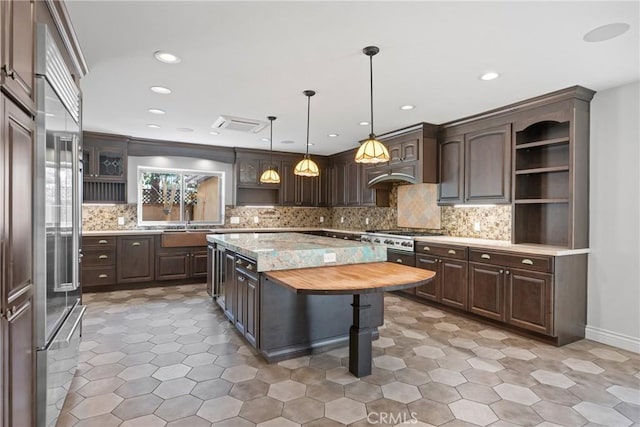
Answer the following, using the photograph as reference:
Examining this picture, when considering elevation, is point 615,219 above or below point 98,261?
above

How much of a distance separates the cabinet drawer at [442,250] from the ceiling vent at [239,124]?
2.65 meters

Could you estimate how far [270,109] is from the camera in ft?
13.8

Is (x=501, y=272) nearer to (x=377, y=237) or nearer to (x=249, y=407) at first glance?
(x=377, y=237)

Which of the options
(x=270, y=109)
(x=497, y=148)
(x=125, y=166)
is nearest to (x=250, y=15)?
(x=270, y=109)

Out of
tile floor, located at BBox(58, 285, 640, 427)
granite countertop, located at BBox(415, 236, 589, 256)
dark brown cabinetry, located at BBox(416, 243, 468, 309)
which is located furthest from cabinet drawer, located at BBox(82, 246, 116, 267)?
granite countertop, located at BBox(415, 236, 589, 256)

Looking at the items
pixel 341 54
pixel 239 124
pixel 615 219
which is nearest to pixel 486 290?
pixel 615 219

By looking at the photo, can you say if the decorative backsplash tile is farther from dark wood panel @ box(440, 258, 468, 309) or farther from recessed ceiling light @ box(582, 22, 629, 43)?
recessed ceiling light @ box(582, 22, 629, 43)

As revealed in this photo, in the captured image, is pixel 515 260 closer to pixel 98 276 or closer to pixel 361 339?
pixel 361 339

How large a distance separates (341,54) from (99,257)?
4.76m

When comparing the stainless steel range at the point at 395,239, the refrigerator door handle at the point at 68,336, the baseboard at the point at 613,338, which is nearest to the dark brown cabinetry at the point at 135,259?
the refrigerator door handle at the point at 68,336

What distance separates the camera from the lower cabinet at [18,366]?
136cm

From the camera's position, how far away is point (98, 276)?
211 inches

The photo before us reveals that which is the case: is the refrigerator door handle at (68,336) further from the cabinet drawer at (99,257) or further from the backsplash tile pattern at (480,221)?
the backsplash tile pattern at (480,221)

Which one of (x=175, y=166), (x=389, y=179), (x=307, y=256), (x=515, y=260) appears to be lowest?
(x=515, y=260)
